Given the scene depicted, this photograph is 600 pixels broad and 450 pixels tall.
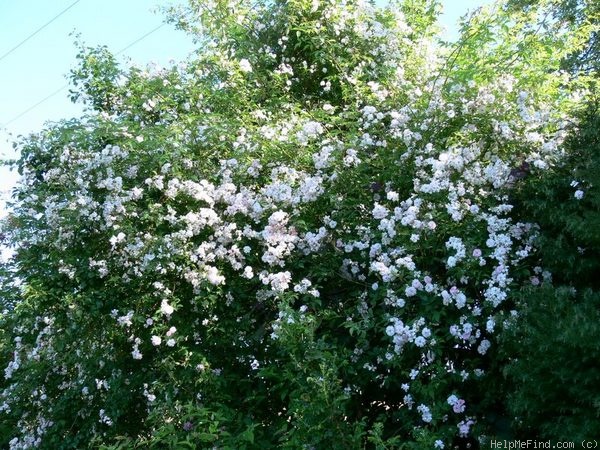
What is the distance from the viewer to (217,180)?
4516mm

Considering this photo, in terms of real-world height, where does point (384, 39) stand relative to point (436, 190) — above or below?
above

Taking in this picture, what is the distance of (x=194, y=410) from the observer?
3.18m

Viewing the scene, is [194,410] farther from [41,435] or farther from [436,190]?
[41,435]

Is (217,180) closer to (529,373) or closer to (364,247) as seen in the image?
(364,247)

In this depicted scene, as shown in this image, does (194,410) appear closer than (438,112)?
Yes

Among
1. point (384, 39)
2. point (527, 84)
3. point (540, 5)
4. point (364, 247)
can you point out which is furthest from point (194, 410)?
point (540, 5)

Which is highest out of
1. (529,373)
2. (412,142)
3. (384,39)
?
(384,39)

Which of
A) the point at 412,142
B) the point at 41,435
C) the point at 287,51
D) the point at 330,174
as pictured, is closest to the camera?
the point at 412,142

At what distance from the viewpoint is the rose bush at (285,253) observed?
316cm

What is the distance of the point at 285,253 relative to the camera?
152 inches

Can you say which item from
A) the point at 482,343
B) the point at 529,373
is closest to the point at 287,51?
the point at 482,343

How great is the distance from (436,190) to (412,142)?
1.78 feet

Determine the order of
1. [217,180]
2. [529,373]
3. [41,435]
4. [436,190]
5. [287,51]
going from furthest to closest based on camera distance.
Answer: [287,51] < [41,435] < [217,180] < [436,190] < [529,373]

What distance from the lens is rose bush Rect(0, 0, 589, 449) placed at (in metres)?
3.16
